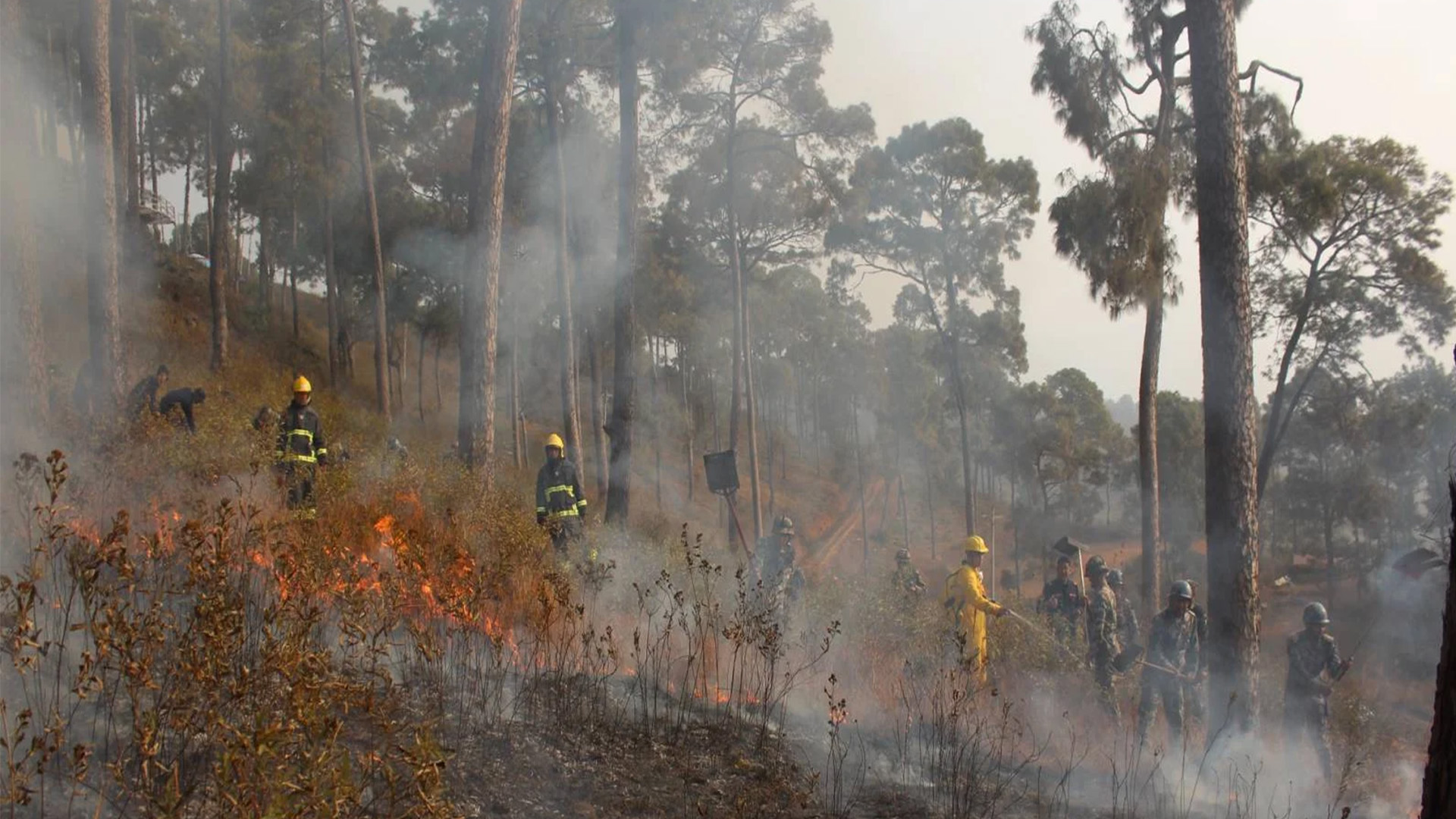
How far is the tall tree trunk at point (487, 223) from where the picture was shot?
433 inches

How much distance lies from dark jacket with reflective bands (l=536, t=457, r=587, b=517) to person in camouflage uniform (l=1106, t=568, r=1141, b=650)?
5227 mm

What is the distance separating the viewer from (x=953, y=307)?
2628cm

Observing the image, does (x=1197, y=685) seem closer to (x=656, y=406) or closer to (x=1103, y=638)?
(x=1103, y=638)

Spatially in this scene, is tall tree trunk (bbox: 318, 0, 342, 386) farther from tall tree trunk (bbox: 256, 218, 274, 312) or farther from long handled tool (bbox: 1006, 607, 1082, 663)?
long handled tool (bbox: 1006, 607, 1082, 663)

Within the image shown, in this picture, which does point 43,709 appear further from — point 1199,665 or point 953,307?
point 953,307

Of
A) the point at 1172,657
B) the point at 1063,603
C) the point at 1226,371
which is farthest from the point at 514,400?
the point at 1226,371

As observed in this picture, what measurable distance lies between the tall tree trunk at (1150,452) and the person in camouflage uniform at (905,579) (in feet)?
12.4

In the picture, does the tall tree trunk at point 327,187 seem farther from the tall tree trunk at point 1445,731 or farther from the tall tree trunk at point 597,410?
the tall tree trunk at point 1445,731

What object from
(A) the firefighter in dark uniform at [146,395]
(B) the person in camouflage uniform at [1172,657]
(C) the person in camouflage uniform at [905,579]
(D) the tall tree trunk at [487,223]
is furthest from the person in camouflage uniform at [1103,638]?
(A) the firefighter in dark uniform at [146,395]

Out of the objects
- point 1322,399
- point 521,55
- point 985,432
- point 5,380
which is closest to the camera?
point 5,380

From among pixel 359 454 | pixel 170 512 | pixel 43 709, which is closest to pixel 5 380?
pixel 359 454

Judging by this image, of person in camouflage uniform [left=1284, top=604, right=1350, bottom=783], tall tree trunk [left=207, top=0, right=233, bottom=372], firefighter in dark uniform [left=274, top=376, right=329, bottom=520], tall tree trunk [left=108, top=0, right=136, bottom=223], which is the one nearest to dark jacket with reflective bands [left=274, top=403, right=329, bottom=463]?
firefighter in dark uniform [left=274, top=376, right=329, bottom=520]

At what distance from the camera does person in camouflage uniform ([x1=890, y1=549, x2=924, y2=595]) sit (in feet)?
36.6

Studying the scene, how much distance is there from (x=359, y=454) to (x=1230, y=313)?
933 cm
